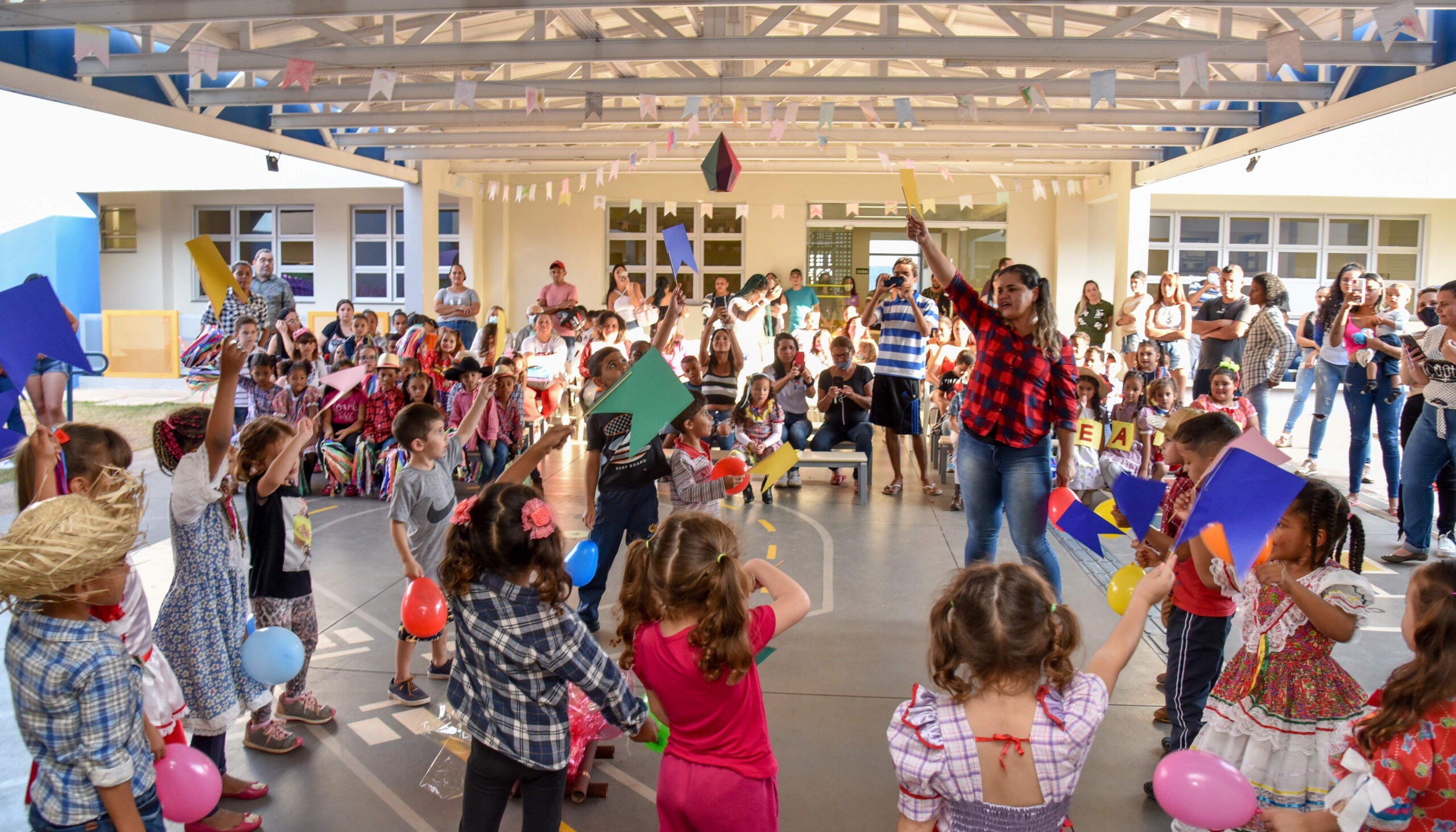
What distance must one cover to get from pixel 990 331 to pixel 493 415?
4464 millimetres

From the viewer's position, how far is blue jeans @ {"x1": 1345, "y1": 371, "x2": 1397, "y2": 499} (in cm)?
695

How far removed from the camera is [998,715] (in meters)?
1.82

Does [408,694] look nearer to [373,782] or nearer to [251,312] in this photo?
[373,782]

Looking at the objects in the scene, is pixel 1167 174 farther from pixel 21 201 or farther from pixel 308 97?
pixel 21 201

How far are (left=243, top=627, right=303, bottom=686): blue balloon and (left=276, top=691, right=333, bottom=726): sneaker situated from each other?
0.79 meters

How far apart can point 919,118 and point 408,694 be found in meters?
8.14

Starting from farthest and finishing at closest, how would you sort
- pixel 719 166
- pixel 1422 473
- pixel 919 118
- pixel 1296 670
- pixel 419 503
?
pixel 919 118 < pixel 1422 473 < pixel 719 166 < pixel 419 503 < pixel 1296 670

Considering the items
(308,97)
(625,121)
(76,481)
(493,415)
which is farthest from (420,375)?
(76,481)

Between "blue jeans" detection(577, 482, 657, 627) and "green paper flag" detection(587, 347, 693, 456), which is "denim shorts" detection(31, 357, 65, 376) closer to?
"blue jeans" detection(577, 482, 657, 627)

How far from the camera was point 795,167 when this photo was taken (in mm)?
15312

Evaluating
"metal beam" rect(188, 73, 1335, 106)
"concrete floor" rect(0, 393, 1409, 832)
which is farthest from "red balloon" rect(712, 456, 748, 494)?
"metal beam" rect(188, 73, 1335, 106)

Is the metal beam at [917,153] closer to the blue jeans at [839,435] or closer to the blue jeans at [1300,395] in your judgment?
the blue jeans at [1300,395]

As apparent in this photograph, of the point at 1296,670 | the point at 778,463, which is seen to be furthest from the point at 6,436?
A: the point at 1296,670

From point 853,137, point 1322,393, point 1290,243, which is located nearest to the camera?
point 1322,393
